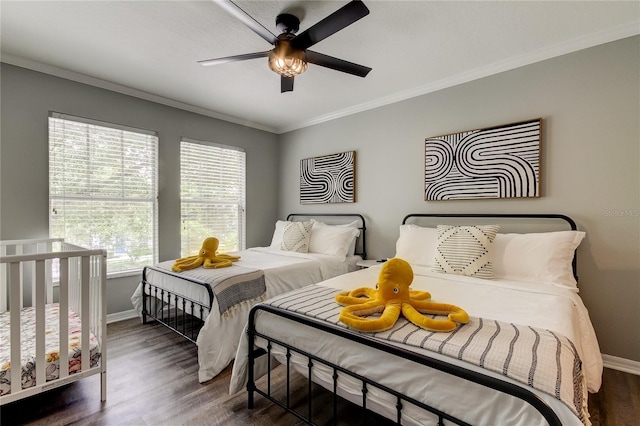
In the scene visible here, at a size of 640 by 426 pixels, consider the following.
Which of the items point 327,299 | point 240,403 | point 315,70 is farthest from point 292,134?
point 240,403

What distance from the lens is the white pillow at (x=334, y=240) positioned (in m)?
3.40

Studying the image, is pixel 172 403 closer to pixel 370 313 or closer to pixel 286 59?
pixel 370 313

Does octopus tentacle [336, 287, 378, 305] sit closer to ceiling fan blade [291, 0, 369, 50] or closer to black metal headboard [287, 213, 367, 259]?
ceiling fan blade [291, 0, 369, 50]

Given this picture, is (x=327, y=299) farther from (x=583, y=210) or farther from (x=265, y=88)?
(x=265, y=88)

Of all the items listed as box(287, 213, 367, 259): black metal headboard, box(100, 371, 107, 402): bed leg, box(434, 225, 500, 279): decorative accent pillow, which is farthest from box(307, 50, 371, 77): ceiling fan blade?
box(100, 371, 107, 402): bed leg

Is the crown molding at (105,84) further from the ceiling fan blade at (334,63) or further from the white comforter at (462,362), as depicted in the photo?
the white comforter at (462,362)

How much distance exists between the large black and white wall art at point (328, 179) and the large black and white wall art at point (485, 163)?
3.20 feet

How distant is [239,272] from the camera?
2.44 metres

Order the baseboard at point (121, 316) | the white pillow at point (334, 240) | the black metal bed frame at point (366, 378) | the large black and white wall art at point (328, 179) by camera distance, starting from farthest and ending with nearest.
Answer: the large black and white wall art at point (328, 179)
the white pillow at point (334, 240)
the baseboard at point (121, 316)
the black metal bed frame at point (366, 378)

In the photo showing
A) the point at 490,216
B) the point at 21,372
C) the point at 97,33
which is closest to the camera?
the point at 21,372

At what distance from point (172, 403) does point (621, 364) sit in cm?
311

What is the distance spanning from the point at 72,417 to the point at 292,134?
A: 12.5 ft

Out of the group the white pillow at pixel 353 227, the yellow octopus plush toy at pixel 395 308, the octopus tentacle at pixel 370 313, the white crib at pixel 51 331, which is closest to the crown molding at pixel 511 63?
the white pillow at pixel 353 227

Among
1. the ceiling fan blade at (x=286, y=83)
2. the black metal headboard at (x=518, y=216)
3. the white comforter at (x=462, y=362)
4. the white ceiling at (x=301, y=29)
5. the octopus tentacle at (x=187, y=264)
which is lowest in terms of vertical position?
the white comforter at (x=462, y=362)
